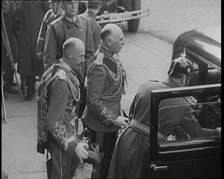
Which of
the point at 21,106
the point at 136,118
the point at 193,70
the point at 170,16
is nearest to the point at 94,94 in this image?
the point at 136,118

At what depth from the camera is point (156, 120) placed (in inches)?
159

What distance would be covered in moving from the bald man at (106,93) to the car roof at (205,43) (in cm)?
56

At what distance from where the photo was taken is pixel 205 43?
4844 millimetres

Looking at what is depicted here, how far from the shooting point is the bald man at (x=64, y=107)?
4.22m

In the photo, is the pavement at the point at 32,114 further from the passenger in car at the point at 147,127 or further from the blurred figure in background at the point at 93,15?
the passenger in car at the point at 147,127

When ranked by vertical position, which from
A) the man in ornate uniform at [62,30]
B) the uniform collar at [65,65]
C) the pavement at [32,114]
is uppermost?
the man in ornate uniform at [62,30]

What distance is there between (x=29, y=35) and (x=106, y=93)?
712mm

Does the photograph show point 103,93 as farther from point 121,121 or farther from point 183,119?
point 183,119

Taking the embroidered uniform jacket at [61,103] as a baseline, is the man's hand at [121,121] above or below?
below

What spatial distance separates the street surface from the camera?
5281 millimetres

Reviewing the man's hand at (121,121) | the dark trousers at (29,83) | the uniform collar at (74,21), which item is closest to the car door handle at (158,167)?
the man's hand at (121,121)

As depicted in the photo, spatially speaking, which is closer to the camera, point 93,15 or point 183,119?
point 183,119

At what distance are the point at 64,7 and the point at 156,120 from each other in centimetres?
111

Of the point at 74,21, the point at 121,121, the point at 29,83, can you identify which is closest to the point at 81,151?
the point at 121,121
